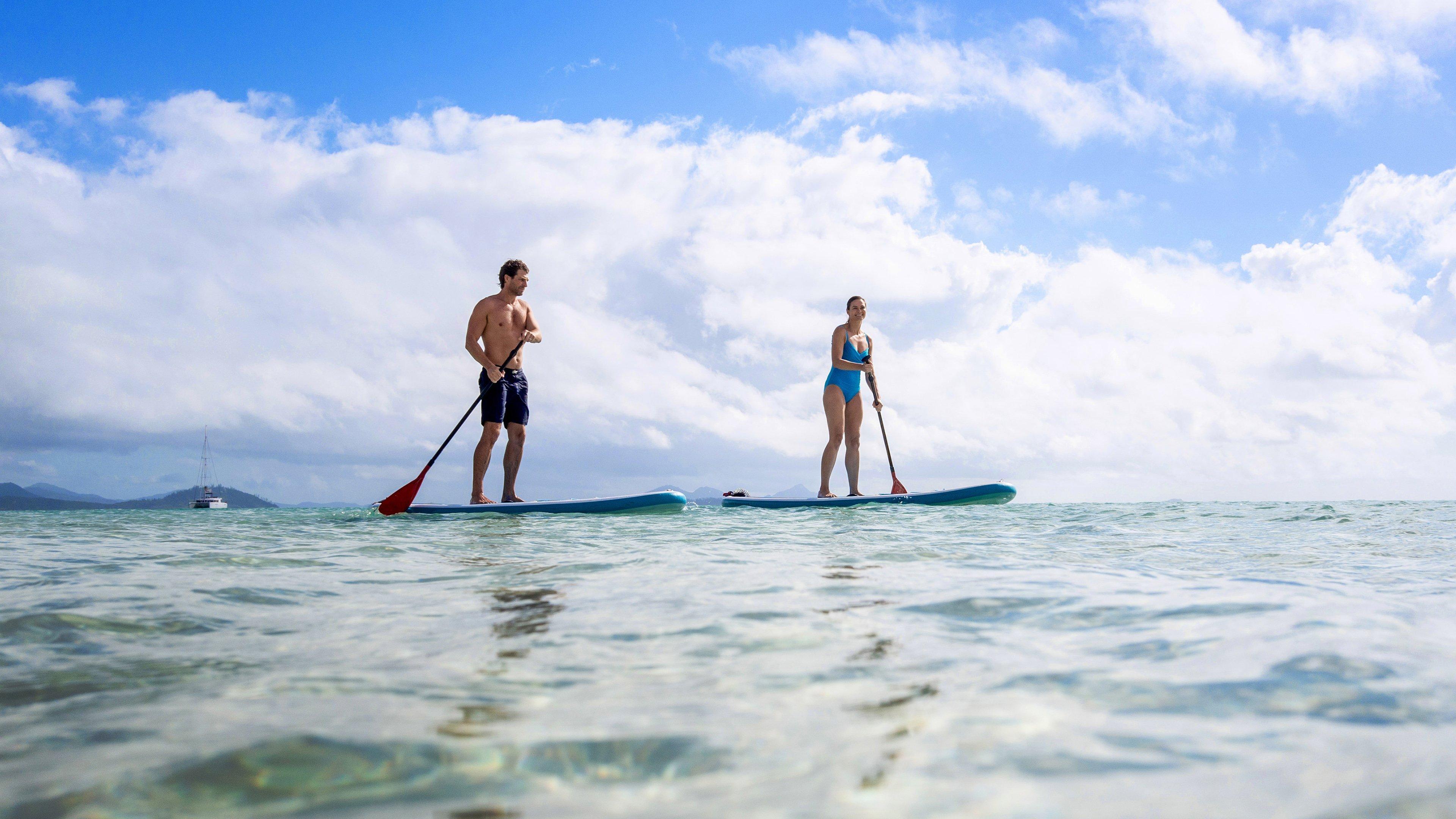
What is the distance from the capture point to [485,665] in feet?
6.64

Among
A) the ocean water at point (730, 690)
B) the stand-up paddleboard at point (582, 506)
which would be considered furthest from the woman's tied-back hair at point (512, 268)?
the ocean water at point (730, 690)

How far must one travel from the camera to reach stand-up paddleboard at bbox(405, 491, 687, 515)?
8.29m

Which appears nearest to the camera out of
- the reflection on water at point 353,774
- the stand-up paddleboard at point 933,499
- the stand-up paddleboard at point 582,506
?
the reflection on water at point 353,774

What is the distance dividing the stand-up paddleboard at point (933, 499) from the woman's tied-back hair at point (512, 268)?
14.2ft

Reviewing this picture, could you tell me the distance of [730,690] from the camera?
5.94 ft

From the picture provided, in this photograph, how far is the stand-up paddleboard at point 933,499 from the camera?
9984mm

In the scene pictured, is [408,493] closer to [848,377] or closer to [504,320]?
[504,320]

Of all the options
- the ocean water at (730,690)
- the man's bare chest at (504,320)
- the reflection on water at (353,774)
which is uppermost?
the man's bare chest at (504,320)

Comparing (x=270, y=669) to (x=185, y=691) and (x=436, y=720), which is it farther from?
(x=436, y=720)

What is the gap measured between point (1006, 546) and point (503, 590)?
3.13 m

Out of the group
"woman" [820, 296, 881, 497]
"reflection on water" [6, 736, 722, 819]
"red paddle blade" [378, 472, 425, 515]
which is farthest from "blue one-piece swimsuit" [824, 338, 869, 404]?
"reflection on water" [6, 736, 722, 819]

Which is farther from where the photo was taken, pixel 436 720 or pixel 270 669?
pixel 270 669

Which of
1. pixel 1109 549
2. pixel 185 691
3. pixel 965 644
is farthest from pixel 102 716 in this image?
pixel 1109 549

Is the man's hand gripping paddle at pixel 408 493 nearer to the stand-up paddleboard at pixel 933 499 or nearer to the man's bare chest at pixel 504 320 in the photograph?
the man's bare chest at pixel 504 320
